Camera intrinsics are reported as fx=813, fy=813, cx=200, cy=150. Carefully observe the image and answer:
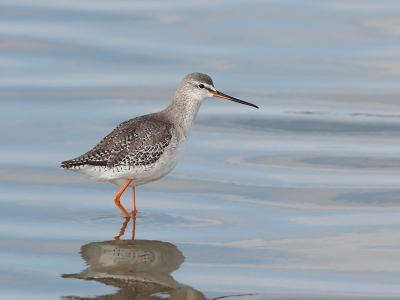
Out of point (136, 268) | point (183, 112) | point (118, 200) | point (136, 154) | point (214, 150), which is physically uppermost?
point (214, 150)

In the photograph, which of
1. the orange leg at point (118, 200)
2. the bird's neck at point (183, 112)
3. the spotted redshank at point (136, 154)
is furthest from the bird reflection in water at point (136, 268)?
the bird's neck at point (183, 112)

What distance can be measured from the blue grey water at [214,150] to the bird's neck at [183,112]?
0.93m

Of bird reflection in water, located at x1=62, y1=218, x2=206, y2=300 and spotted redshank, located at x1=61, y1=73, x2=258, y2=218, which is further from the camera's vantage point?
spotted redshank, located at x1=61, y1=73, x2=258, y2=218

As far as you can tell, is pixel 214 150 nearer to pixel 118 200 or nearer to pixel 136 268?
pixel 118 200

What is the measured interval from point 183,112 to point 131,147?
101cm

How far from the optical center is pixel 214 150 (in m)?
12.2

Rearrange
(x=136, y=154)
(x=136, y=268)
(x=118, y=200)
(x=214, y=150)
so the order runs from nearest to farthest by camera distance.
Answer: (x=136, y=268)
(x=136, y=154)
(x=118, y=200)
(x=214, y=150)

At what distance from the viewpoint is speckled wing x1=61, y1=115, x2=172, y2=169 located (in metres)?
9.52

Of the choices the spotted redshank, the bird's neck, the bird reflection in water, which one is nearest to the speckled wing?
the spotted redshank

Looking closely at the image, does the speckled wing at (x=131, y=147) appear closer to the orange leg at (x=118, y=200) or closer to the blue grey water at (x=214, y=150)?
the orange leg at (x=118, y=200)

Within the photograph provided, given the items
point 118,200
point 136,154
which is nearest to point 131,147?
point 136,154

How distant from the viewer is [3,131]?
40.6 ft

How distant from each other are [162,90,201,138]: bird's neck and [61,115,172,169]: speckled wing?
31 cm

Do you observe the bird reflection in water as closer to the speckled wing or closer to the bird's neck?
the speckled wing
